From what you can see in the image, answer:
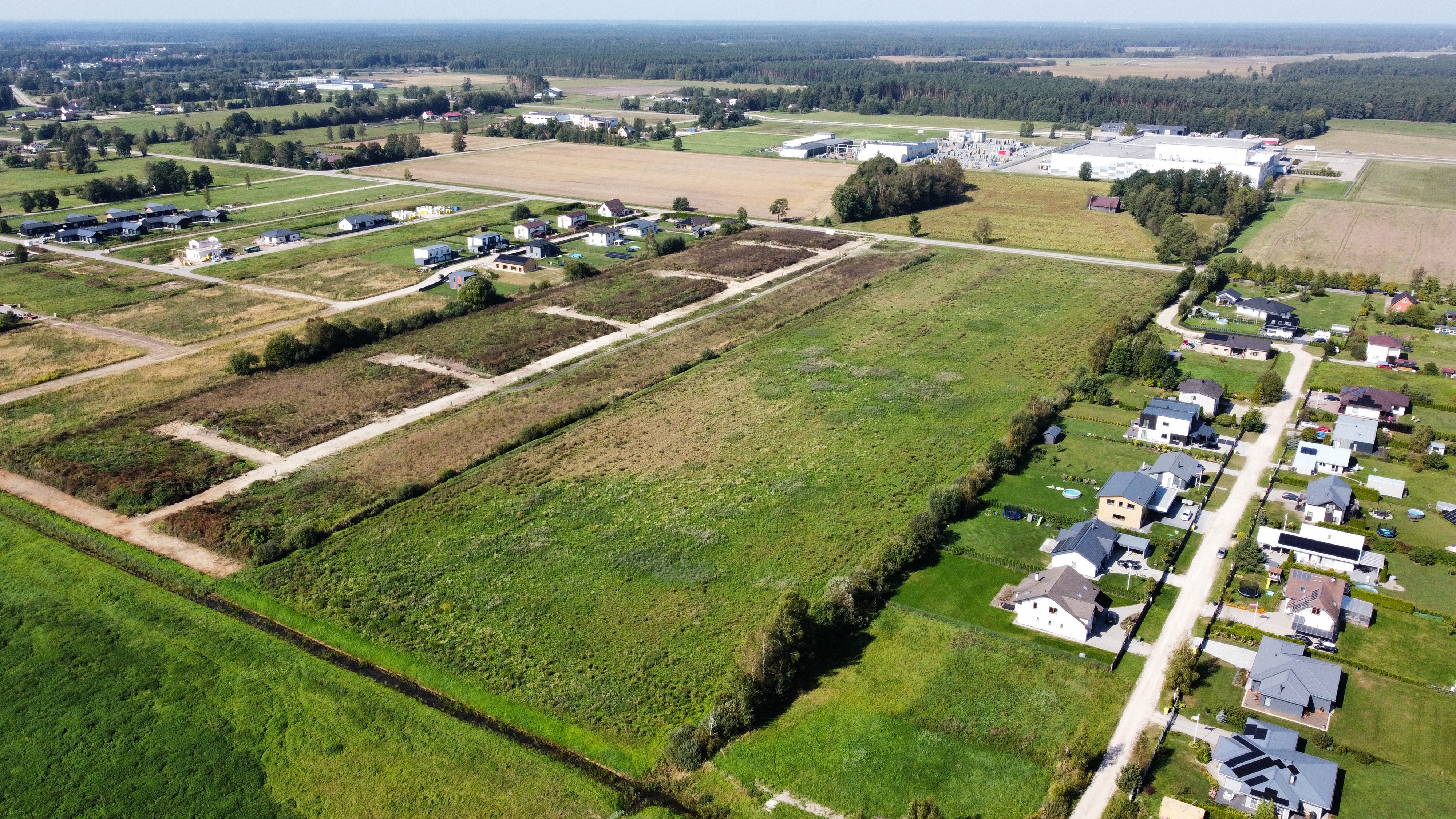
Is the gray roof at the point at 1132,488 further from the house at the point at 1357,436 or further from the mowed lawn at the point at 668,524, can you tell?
the house at the point at 1357,436

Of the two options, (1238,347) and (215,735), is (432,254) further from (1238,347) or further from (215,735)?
(1238,347)

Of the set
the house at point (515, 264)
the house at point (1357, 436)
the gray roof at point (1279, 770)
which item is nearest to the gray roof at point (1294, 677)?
the gray roof at point (1279, 770)

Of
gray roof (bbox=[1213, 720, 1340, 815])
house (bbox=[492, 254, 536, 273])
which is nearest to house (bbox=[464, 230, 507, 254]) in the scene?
house (bbox=[492, 254, 536, 273])

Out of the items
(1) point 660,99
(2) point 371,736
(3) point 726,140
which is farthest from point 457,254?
(1) point 660,99

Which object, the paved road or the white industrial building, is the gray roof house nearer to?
the paved road

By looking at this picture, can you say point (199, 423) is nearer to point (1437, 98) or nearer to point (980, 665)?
point (980, 665)

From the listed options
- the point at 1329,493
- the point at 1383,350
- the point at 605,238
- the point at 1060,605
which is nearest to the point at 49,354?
the point at 605,238
